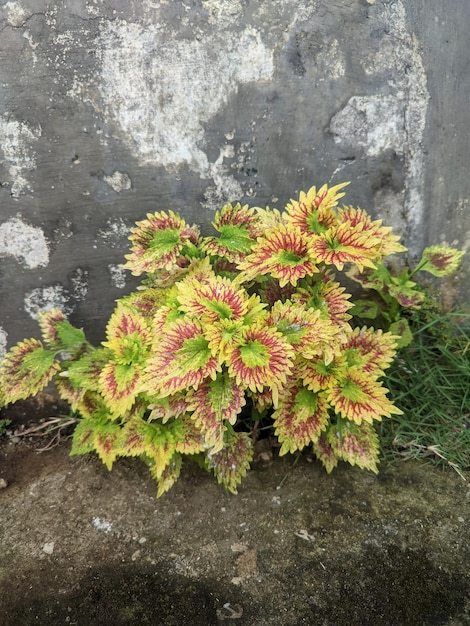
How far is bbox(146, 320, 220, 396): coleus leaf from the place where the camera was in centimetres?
138

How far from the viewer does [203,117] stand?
1.77 m

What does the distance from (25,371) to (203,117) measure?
1.10m

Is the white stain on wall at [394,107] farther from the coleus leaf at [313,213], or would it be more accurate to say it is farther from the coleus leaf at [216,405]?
the coleus leaf at [216,405]

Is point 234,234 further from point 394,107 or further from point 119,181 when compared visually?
point 394,107

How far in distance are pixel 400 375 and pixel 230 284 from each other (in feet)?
3.33

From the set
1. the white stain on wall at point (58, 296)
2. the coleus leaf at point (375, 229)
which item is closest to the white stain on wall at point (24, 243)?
the white stain on wall at point (58, 296)

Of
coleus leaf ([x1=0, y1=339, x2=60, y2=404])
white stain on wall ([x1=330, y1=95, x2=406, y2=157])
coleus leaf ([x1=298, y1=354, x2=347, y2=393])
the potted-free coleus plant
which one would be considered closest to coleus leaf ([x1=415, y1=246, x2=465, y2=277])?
the potted-free coleus plant

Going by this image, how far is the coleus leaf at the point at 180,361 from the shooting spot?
4.52ft

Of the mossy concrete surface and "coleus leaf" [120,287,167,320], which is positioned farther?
"coleus leaf" [120,287,167,320]

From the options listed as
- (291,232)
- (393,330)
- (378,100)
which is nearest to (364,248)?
(291,232)

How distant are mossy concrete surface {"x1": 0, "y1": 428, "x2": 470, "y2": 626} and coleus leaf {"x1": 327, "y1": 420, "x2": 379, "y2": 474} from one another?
0.17m

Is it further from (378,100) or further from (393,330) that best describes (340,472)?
(378,100)

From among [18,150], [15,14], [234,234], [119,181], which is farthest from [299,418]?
[15,14]

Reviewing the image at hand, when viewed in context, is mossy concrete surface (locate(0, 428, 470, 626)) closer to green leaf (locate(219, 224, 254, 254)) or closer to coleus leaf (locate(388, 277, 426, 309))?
coleus leaf (locate(388, 277, 426, 309))
